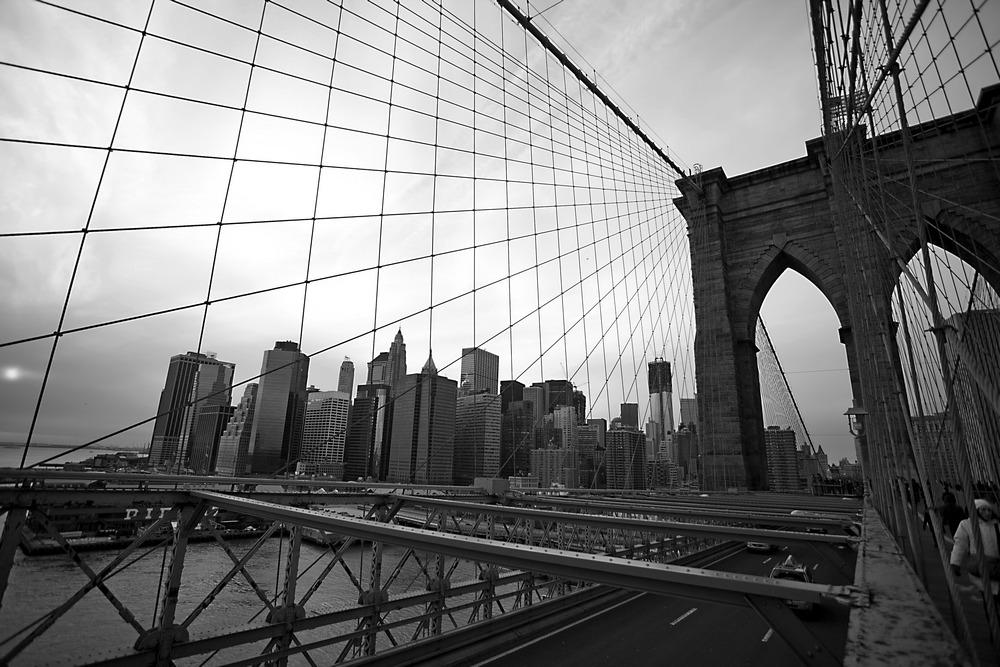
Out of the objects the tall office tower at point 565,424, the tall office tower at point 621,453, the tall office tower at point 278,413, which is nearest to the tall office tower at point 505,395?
the tall office tower at point 565,424

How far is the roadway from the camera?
22.3ft

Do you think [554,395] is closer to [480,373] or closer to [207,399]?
[480,373]

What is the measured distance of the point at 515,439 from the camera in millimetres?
11445

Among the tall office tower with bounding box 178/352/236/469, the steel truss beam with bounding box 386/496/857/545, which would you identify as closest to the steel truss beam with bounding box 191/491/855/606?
the steel truss beam with bounding box 386/496/857/545

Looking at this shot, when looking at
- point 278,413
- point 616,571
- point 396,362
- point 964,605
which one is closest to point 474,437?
point 396,362

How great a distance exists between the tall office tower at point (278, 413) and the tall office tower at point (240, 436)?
0.45 ft

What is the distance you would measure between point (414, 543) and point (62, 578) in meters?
36.2

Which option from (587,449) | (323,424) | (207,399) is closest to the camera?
(207,399)

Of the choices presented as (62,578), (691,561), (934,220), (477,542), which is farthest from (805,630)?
(62,578)

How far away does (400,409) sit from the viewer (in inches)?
370

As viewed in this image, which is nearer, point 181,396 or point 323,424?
point 181,396

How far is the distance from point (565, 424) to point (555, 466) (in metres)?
1.78

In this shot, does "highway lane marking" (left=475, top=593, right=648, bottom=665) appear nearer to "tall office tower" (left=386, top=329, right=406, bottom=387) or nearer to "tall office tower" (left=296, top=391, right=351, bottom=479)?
"tall office tower" (left=296, top=391, right=351, bottom=479)

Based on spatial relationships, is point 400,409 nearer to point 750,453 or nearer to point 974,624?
point 974,624
